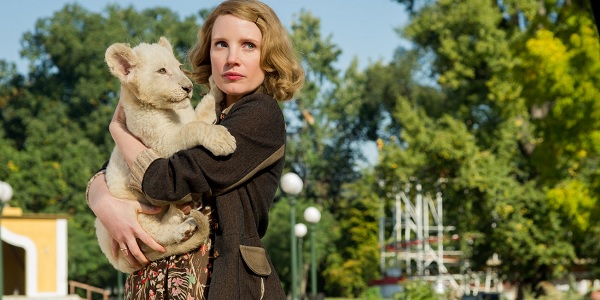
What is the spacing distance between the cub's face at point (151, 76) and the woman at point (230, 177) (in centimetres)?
15

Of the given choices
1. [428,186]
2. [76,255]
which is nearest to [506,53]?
[428,186]

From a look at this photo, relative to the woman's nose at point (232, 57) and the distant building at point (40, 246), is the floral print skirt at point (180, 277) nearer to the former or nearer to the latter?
the woman's nose at point (232, 57)

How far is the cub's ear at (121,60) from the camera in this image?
10.8 feet

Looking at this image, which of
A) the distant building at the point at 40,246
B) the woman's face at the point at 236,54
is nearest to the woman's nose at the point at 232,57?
the woman's face at the point at 236,54

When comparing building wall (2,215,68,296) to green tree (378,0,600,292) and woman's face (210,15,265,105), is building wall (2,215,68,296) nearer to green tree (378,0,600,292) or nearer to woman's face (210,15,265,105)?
green tree (378,0,600,292)

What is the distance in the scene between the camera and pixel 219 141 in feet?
10.2

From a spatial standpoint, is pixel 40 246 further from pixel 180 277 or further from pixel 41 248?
pixel 180 277

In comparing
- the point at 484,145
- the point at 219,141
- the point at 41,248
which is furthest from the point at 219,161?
the point at 41,248

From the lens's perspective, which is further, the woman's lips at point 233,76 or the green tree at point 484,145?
the green tree at point 484,145

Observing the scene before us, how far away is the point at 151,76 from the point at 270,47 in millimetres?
406

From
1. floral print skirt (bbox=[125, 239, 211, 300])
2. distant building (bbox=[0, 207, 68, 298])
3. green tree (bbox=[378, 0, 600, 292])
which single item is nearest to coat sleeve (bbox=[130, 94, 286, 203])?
floral print skirt (bbox=[125, 239, 211, 300])

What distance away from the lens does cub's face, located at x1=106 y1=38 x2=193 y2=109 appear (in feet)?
10.8

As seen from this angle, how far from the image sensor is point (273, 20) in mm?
3432

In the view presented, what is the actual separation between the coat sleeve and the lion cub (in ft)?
0.16
